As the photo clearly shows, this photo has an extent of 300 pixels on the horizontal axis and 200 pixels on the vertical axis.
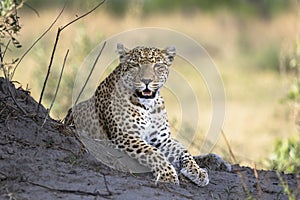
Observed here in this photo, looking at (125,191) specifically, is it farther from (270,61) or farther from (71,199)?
(270,61)

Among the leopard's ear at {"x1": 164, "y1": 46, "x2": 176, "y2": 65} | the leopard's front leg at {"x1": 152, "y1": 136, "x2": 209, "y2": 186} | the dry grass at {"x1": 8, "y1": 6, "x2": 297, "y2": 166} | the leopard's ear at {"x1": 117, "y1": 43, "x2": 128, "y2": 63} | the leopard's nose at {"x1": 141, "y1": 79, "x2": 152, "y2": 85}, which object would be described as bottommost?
the leopard's front leg at {"x1": 152, "y1": 136, "x2": 209, "y2": 186}

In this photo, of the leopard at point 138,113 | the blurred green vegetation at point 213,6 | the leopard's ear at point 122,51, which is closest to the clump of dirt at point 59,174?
the leopard at point 138,113

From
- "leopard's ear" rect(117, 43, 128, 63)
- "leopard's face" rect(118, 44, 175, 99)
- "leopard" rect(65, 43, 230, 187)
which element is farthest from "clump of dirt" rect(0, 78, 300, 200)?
"leopard's ear" rect(117, 43, 128, 63)

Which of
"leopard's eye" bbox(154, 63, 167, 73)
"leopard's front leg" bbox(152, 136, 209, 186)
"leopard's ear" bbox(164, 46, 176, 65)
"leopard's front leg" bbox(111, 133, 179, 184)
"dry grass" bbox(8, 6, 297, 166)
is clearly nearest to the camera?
"leopard's front leg" bbox(111, 133, 179, 184)

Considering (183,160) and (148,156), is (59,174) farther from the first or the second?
(183,160)

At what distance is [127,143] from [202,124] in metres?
8.37

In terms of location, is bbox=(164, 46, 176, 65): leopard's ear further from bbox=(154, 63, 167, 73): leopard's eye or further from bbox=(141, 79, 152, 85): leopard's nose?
bbox=(141, 79, 152, 85): leopard's nose

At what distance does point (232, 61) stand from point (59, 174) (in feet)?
59.2

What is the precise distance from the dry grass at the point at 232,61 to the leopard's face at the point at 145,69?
2633 millimetres

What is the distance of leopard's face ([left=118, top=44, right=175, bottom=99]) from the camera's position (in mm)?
6836

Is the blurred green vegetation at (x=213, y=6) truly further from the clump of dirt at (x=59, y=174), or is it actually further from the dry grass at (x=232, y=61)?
the clump of dirt at (x=59, y=174)

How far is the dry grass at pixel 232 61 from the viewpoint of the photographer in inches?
514

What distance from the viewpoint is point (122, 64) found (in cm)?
713

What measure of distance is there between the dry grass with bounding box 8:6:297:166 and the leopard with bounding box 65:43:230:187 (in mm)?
2413
